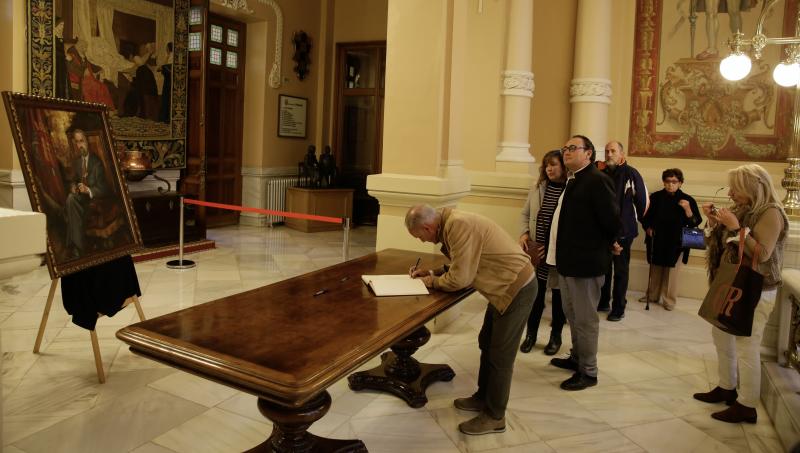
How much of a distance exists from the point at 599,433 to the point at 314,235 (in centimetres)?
725

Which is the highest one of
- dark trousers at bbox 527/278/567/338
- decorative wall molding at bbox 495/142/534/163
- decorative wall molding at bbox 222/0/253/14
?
decorative wall molding at bbox 222/0/253/14

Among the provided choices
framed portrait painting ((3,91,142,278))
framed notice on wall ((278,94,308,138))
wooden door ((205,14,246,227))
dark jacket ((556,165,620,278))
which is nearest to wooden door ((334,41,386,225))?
framed notice on wall ((278,94,308,138))

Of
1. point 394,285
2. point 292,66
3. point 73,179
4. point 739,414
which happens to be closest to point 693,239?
point 739,414

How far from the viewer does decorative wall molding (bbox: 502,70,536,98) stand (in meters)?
6.82

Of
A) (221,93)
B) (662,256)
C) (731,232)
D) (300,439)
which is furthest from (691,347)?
(221,93)

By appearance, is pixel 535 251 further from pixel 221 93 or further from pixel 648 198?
pixel 221 93

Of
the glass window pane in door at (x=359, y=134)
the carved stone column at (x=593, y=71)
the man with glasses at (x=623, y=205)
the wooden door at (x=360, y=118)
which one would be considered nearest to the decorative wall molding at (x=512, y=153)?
the carved stone column at (x=593, y=71)

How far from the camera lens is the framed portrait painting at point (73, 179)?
3.85m

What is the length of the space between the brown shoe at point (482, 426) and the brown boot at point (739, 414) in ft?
4.29

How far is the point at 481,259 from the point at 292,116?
8.89m

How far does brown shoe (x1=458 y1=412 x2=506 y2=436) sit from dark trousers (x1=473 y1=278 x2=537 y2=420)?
3cm

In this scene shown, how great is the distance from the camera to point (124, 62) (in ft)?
27.0

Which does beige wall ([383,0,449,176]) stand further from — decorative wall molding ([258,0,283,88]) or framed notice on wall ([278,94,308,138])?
framed notice on wall ([278,94,308,138])

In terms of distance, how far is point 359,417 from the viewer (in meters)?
3.61
